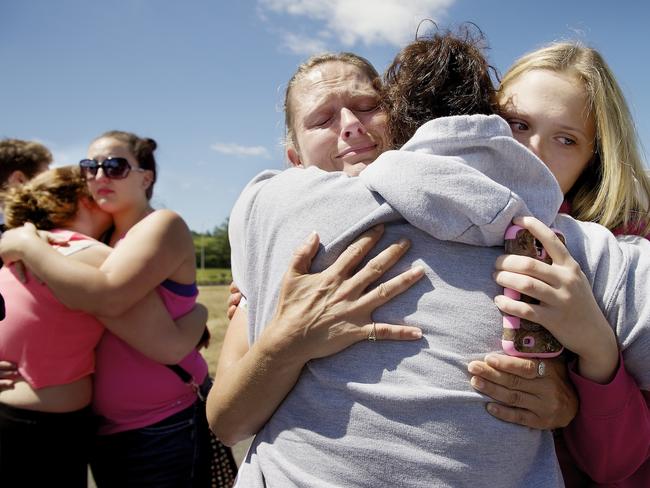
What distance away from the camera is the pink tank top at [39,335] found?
2.55 m

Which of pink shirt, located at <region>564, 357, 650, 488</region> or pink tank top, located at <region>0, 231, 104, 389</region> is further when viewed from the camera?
pink tank top, located at <region>0, 231, 104, 389</region>

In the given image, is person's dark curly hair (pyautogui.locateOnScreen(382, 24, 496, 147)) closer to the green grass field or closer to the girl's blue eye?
the girl's blue eye

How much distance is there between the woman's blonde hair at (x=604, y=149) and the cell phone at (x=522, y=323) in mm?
607

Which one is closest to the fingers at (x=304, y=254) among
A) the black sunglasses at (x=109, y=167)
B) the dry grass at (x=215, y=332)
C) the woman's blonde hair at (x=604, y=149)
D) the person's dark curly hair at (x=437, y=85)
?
the person's dark curly hair at (x=437, y=85)

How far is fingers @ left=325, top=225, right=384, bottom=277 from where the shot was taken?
57.4 inches

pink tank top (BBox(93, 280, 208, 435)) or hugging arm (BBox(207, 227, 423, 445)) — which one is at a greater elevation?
hugging arm (BBox(207, 227, 423, 445))

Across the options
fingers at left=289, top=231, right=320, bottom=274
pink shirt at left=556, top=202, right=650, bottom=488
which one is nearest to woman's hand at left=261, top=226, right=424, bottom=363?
fingers at left=289, top=231, right=320, bottom=274

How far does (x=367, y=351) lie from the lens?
1419mm

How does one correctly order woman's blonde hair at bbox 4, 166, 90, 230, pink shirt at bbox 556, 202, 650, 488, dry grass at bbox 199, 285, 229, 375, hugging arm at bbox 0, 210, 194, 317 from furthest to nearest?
dry grass at bbox 199, 285, 229, 375 → woman's blonde hair at bbox 4, 166, 90, 230 → hugging arm at bbox 0, 210, 194, 317 → pink shirt at bbox 556, 202, 650, 488

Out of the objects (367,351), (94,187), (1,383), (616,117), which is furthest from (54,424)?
(616,117)

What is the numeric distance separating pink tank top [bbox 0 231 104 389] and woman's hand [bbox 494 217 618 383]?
2.13 meters

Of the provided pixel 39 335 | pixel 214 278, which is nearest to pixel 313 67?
pixel 39 335

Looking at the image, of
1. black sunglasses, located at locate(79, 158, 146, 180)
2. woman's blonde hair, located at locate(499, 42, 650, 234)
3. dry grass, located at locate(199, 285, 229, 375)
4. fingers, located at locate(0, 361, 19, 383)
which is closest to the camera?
woman's blonde hair, located at locate(499, 42, 650, 234)

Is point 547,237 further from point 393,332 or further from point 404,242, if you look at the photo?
point 393,332
